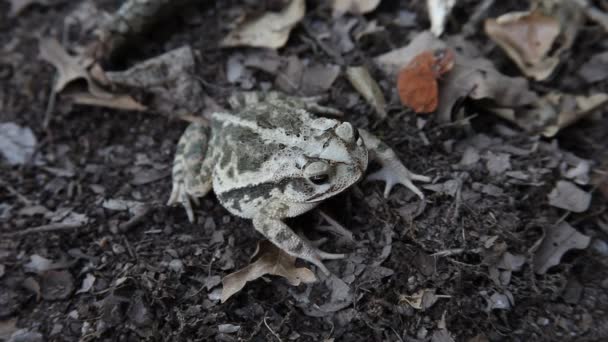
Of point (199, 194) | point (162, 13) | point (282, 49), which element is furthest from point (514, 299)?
point (162, 13)

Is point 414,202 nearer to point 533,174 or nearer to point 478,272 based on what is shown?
point 478,272

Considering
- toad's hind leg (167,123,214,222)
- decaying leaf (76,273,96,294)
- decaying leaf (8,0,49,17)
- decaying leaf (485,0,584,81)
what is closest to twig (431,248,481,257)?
toad's hind leg (167,123,214,222)

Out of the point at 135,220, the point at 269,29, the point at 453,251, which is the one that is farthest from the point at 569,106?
the point at 135,220

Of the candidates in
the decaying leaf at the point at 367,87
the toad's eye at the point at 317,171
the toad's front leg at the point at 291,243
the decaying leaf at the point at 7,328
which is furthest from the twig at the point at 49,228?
the decaying leaf at the point at 367,87

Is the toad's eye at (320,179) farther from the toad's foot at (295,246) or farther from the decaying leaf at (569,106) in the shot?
the decaying leaf at (569,106)

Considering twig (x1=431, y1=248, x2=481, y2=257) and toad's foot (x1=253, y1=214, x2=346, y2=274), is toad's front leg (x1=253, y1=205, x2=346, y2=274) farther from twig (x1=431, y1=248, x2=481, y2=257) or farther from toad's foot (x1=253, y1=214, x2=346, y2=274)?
twig (x1=431, y1=248, x2=481, y2=257)

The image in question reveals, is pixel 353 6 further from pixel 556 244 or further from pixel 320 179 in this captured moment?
pixel 556 244

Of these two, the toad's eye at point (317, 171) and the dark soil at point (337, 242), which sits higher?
the toad's eye at point (317, 171)
